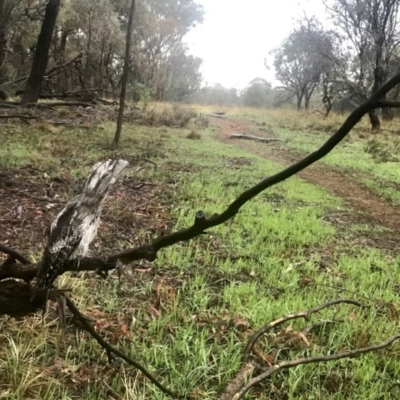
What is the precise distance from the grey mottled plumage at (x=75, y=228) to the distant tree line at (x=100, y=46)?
35.0ft

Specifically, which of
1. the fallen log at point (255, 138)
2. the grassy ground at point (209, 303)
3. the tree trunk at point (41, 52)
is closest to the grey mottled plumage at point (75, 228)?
the grassy ground at point (209, 303)

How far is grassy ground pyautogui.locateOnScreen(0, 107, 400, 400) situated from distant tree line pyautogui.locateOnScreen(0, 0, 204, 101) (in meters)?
8.66

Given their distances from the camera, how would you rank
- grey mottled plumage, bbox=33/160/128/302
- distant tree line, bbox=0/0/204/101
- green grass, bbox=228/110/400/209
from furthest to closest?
1. distant tree line, bbox=0/0/204/101
2. green grass, bbox=228/110/400/209
3. grey mottled plumage, bbox=33/160/128/302

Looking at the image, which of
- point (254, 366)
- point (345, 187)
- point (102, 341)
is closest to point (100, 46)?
point (345, 187)

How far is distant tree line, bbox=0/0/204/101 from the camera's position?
15750mm

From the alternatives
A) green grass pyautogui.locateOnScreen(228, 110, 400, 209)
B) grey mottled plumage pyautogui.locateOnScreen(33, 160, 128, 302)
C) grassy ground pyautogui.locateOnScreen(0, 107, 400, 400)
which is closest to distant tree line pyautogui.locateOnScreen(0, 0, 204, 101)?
green grass pyautogui.locateOnScreen(228, 110, 400, 209)

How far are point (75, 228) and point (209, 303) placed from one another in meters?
1.91

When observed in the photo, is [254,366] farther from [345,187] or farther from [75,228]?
[345,187]

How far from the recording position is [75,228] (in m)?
1.64

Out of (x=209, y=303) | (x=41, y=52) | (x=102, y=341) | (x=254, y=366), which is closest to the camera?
(x=102, y=341)

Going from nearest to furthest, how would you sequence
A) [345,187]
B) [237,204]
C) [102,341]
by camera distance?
[237,204] → [102,341] → [345,187]

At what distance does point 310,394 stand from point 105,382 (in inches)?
44.6

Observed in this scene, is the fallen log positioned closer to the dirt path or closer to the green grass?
the green grass

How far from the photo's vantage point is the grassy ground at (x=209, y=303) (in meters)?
2.42
